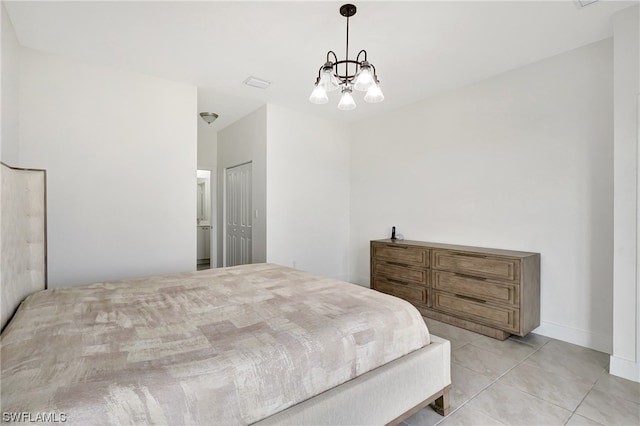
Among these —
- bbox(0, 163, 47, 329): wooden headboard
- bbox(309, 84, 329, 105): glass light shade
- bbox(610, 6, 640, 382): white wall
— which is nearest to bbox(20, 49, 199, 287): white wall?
bbox(0, 163, 47, 329): wooden headboard

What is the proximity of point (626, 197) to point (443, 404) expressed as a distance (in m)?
1.99

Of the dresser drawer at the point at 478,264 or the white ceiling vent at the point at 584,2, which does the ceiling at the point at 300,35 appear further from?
the dresser drawer at the point at 478,264

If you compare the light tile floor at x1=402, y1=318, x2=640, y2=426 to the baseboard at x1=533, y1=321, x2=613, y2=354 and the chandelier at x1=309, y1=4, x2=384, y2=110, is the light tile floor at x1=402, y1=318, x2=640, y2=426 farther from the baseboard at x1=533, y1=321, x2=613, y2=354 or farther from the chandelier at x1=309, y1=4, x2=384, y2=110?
the chandelier at x1=309, y1=4, x2=384, y2=110

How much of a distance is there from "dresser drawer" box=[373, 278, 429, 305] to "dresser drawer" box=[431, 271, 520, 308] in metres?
0.20

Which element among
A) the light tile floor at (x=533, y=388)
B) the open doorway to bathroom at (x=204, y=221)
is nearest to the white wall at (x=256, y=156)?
the open doorway to bathroom at (x=204, y=221)

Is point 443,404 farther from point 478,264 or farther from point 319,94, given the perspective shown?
point 319,94

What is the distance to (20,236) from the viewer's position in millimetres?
1881

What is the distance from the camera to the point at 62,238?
2.86 metres

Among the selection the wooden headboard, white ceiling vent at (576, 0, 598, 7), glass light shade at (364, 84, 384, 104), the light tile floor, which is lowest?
the light tile floor

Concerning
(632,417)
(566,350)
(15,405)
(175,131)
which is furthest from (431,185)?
(15,405)

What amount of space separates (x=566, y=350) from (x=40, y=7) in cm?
498

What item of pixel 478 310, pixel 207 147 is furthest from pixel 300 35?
pixel 207 147

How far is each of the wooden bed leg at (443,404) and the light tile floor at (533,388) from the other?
26 millimetres

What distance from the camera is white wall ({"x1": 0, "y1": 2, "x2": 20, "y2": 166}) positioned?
2.22 metres
